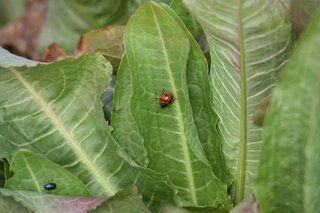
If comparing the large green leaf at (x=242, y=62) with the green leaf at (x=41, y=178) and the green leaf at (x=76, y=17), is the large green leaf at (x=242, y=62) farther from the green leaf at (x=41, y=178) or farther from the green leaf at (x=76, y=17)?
the green leaf at (x=76, y=17)

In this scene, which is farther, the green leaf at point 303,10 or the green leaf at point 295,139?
the green leaf at point 303,10

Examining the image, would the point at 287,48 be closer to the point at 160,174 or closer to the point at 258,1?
the point at 258,1

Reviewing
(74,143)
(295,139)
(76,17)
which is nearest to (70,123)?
(74,143)

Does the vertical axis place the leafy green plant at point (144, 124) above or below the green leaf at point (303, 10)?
below

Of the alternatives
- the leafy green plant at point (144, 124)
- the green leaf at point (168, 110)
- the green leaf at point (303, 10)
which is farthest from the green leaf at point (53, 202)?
the green leaf at point (303, 10)

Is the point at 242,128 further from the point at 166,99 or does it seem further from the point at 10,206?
the point at 10,206

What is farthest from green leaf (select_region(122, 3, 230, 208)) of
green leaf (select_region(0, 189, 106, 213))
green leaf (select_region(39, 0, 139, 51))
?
green leaf (select_region(39, 0, 139, 51))

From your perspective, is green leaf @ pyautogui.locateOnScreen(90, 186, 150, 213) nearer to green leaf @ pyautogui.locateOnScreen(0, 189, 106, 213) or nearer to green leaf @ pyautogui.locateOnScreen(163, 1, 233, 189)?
green leaf @ pyautogui.locateOnScreen(0, 189, 106, 213)
